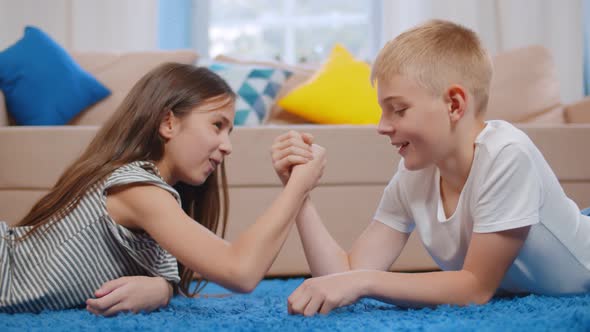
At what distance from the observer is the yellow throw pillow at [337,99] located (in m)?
2.72

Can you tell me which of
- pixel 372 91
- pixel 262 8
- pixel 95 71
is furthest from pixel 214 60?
pixel 262 8

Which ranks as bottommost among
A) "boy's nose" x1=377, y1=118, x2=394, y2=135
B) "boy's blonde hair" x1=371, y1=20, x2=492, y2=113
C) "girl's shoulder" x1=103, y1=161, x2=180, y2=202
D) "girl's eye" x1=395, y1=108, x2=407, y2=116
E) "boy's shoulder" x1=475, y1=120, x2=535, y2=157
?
"girl's shoulder" x1=103, y1=161, x2=180, y2=202

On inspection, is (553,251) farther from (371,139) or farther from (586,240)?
(371,139)

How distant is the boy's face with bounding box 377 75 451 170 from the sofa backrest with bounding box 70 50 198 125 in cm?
185

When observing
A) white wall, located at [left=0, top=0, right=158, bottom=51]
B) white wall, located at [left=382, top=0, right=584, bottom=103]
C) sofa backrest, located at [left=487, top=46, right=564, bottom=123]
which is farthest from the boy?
white wall, located at [left=0, top=0, right=158, bottom=51]

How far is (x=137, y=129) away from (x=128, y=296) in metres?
0.36

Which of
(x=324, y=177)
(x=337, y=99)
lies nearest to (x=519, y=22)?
(x=337, y=99)

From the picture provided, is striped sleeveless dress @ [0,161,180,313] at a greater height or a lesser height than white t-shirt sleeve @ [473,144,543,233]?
lesser

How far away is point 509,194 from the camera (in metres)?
1.13

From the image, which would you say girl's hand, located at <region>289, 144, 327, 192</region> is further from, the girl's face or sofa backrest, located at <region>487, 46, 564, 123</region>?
sofa backrest, located at <region>487, 46, 564, 123</region>

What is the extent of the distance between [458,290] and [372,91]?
1721mm

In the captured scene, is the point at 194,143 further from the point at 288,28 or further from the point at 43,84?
the point at 288,28

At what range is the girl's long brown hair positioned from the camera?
1.27 m

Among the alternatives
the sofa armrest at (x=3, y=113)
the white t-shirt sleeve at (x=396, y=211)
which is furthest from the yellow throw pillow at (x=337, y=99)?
the white t-shirt sleeve at (x=396, y=211)
